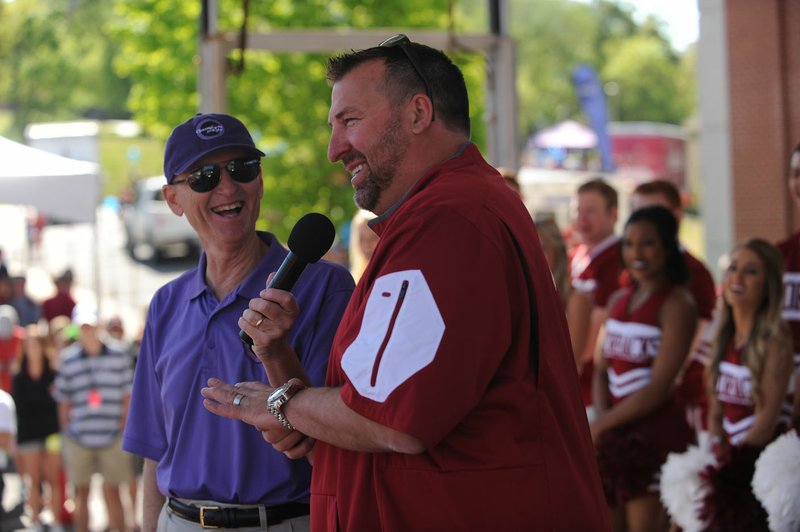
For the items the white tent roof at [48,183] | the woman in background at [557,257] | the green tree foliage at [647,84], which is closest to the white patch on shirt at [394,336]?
the woman in background at [557,257]

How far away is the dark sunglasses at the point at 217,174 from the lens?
10.5ft

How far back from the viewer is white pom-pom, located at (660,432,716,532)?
4887mm

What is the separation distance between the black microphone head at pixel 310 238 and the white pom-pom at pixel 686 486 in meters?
2.77

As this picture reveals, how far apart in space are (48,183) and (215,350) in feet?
24.0

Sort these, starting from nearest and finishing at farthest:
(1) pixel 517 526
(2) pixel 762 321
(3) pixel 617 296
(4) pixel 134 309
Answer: (1) pixel 517 526 → (2) pixel 762 321 → (3) pixel 617 296 → (4) pixel 134 309

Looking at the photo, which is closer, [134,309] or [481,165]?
[481,165]

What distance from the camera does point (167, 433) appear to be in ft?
10.7

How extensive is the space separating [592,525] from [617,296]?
3685mm

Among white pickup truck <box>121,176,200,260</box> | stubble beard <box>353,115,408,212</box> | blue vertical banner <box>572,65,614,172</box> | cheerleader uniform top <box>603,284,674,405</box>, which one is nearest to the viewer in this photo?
stubble beard <box>353,115,408,212</box>

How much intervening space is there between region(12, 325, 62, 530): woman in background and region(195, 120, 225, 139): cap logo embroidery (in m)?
7.87

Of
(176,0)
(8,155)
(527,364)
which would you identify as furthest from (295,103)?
(527,364)

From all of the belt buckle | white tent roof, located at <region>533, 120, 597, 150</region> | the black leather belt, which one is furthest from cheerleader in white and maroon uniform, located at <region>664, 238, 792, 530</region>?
white tent roof, located at <region>533, 120, 597, 150</region>

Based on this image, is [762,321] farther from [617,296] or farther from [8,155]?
[8,155]

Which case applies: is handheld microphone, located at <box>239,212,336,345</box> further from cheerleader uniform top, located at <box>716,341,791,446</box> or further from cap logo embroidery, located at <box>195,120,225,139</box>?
cheerleader uniform top, located at <box>716,341,791,446</box>
